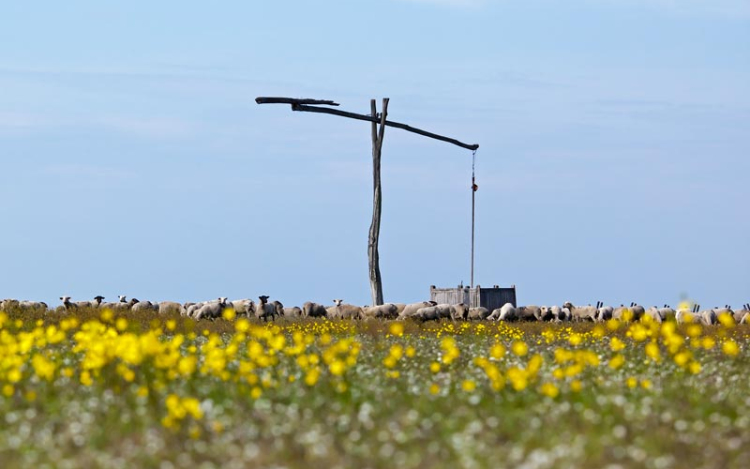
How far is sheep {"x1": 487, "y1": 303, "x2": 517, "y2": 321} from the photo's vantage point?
1817 inches

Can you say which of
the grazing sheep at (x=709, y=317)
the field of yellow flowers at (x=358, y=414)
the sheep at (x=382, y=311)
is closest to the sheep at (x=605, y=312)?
the grazing sheep at (x=709, y=317)

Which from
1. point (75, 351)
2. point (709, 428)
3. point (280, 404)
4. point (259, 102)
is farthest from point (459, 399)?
point (259, 102)

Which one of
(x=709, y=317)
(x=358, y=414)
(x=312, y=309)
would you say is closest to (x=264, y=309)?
(x=312, y=309)

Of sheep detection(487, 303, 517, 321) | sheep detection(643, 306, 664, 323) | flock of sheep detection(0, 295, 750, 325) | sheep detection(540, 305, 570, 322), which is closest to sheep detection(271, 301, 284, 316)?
flock of sheep detection(0, 295, 750, 325)

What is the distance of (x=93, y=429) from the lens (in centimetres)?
1184

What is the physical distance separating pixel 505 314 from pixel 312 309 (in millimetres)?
10250

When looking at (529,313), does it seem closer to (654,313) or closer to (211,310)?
(654,313)

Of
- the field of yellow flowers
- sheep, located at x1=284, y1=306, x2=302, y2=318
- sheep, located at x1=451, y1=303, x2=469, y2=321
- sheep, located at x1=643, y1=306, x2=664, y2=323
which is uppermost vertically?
the field of yellow flowers

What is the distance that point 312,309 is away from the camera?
51.8 meters

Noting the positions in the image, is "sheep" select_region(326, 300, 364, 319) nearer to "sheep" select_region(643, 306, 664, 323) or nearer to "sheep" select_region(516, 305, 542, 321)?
"sheep" select_region(516, 305, 542, 321)

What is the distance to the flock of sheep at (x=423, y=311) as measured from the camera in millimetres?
44469

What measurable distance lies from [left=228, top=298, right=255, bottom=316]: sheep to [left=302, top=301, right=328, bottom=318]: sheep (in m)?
2.60

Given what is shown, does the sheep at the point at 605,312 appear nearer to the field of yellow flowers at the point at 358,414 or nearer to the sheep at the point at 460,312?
the sheep at the point at 460,312

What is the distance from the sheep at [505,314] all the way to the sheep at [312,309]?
29.2ft
